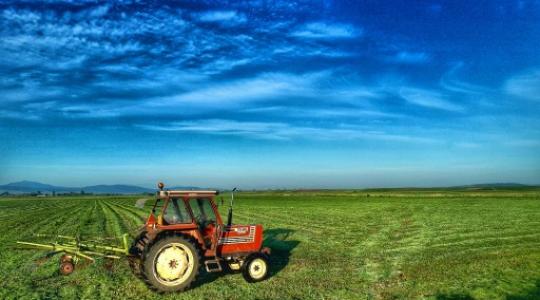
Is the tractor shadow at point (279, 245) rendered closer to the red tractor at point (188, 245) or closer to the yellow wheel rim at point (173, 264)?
the red tractor at point (188, 245)

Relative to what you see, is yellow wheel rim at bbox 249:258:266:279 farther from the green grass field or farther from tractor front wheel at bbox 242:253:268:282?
the green grass field

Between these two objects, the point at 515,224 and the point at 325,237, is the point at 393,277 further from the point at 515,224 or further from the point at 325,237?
the point at 515,224

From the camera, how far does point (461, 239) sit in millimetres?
17172

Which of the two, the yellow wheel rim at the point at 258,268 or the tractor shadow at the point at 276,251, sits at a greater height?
the yellow wheel rim at the point at 258,268

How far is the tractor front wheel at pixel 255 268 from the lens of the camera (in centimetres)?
1008

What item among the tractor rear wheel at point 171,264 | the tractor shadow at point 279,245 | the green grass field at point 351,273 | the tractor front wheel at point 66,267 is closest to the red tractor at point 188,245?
the tractor rear wheel at point 171,264

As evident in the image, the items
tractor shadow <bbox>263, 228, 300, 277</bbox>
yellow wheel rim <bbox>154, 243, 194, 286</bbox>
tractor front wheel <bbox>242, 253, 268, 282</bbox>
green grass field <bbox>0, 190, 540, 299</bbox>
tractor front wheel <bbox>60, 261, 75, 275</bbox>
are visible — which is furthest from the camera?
tractor shadow <bbox>263, 228, 300, 277</bbox>

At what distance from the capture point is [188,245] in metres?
9.19

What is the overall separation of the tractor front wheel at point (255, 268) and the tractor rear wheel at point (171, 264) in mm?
1382

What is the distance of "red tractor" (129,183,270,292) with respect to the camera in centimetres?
903

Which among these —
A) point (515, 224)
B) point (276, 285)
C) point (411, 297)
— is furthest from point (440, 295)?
point (515, 224)

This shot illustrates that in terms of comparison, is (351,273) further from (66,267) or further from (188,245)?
(66,267)

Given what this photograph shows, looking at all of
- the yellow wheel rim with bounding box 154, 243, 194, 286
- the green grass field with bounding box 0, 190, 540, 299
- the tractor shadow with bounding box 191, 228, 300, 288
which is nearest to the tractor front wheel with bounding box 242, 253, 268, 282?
the green grass field with bounding box 0, 190, 540, 299

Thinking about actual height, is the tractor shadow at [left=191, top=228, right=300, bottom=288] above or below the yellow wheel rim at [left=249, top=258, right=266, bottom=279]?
below
